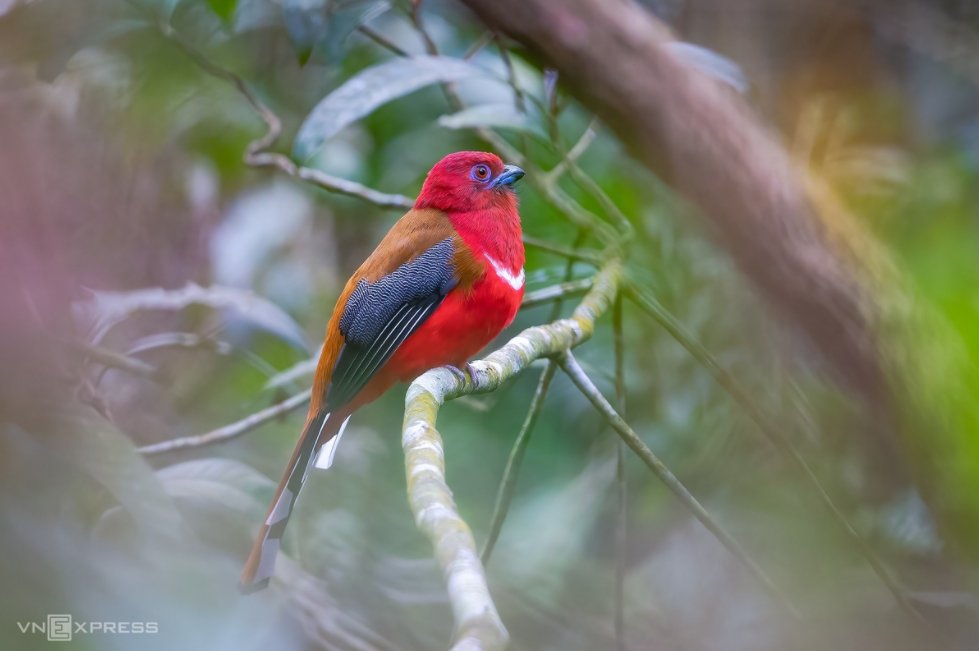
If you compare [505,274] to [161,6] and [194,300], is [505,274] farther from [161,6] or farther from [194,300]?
[161,6]

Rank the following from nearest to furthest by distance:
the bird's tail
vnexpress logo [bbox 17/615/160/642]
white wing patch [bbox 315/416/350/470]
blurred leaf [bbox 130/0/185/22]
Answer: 1. vnexpress logo [bbox 17/615/160/642]
2. the bird's tail
3. white wing patch [bbox 315/416/350/470]
4. blurred leaf [bbox 130/0/185/22]

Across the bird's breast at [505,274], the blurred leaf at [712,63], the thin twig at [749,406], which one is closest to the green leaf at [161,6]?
the bird's breast at [505,274]

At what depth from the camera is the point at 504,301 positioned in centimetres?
221

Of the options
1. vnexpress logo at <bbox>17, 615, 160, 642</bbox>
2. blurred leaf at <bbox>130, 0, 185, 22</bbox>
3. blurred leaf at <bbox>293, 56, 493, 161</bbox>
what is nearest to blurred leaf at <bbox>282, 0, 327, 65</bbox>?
blurred leaf at <bbox>293, 56, 493, 161</bbox>

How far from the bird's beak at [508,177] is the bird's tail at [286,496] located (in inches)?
30.0

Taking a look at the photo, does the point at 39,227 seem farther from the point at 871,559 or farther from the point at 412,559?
the point at 871,559

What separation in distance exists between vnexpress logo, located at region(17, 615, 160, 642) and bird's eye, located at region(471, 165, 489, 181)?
1.36 meters

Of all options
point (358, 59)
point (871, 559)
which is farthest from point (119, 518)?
point (358, 59)

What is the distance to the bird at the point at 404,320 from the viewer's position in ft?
7.04

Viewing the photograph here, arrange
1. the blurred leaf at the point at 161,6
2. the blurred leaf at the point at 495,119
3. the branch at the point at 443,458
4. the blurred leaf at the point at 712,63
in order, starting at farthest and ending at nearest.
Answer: the blurred leaf at the point at 161,6 < the blurred leaf at the point at 712,63 < the blurred leaf at the point at 495,119 < the branch at the point at 443,458

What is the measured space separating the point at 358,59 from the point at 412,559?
1.94 metres

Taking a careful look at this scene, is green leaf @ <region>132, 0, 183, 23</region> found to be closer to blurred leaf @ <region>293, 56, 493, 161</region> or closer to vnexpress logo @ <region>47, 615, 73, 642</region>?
blurred leaf @ <region>293, 56, 493, 161</region>

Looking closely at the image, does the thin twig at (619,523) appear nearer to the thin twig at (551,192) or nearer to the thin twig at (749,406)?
the thin twig at (749,406)

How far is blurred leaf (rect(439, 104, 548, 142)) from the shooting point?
7.72ft
